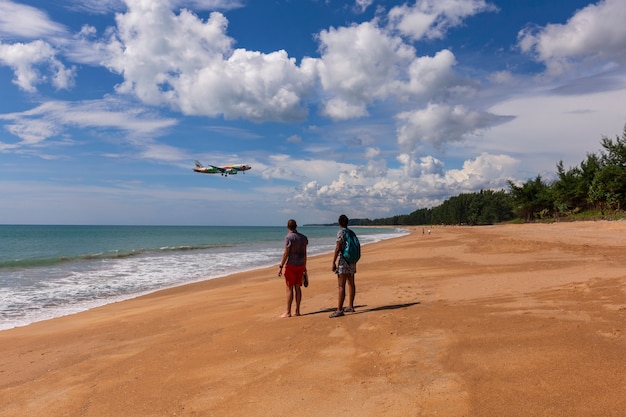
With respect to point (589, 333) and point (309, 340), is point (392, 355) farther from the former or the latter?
point (589, 333)

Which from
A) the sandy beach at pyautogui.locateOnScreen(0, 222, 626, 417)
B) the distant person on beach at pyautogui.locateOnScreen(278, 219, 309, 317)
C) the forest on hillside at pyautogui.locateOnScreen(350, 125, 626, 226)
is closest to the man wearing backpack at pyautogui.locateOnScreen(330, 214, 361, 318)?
the sandy beach at pyautogui.locateOnScreen(0, 222, 626, 417)

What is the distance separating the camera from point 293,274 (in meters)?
8.70

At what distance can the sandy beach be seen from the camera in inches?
155

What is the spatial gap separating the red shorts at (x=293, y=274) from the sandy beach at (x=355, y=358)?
2.30ft

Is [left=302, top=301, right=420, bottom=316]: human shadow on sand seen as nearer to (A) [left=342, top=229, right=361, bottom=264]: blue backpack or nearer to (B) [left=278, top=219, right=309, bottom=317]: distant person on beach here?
(B) [left=278, top=219, right=309, bottom=317]: distant person on beach

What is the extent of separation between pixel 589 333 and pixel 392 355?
2.49 m

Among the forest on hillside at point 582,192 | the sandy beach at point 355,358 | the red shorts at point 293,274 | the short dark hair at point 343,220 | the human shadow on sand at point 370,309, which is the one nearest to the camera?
the sandy beach at point 355,358

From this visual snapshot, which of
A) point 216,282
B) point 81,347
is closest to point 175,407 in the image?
point 81,347

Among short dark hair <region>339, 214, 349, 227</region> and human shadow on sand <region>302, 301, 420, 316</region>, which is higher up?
short dark hair <region>339, 214, 349, 227</region>

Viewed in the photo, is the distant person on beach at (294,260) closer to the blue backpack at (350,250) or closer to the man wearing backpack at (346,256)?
the man wearing backpack at (346,256)

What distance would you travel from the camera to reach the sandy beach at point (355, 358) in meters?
3.93

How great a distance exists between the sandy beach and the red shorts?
701mm

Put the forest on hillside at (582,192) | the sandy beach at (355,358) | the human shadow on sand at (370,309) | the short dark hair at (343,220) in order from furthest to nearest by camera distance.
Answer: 1. the forest on hillside at (582,192)
2. the short dark hair at (343,220)
3. the human shadow on sand at (370,309)
4. the sandy beach at (355,358)

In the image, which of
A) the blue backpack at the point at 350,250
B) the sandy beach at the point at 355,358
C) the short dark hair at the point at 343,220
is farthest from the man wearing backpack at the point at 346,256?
the sandy beach at the point at 355,358
